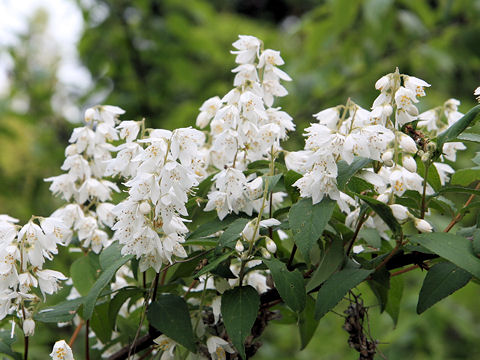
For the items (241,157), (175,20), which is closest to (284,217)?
(241,157)

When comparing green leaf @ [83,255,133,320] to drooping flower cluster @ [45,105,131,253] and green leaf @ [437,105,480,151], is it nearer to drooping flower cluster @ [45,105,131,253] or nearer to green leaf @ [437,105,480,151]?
drooping flower cluster @ [45,105,131,253]

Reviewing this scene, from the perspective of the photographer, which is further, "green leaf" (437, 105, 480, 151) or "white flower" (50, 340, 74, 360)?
"white flower" (50, 340, 74, 360)

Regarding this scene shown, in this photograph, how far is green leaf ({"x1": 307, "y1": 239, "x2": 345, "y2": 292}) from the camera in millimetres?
1292

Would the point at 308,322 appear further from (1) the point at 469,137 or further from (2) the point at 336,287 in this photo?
(1) the point at 469,137

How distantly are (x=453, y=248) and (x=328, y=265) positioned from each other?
0.28 metres

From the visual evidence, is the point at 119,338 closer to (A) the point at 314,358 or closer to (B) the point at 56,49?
(A) the point at 314,358

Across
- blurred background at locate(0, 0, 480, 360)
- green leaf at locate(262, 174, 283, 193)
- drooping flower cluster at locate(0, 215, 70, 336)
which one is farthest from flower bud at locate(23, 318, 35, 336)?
blurred background at locate(0, 0, 480, 360)

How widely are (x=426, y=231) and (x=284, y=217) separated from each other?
0.38 m

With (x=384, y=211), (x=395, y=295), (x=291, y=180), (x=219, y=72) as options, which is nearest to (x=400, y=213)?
(x=384, y=211)

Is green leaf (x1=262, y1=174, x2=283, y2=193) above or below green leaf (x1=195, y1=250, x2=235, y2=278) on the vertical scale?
above

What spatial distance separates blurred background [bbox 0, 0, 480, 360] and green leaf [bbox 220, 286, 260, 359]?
244 cm

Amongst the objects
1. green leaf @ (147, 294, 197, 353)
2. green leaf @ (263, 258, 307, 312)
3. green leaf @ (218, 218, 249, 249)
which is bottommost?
green leaf @ (147, 294, 197, 353)

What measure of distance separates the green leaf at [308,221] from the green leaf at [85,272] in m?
0.72

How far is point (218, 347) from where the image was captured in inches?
54.8
